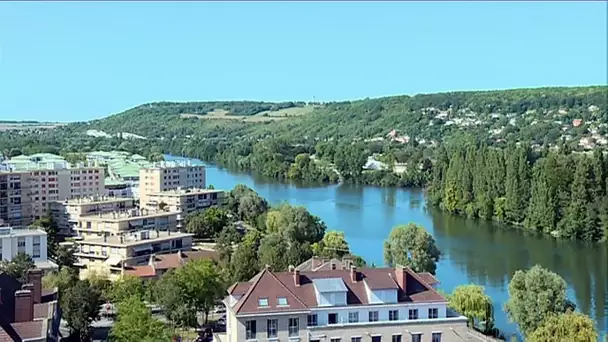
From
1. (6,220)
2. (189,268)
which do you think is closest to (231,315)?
(189,268)

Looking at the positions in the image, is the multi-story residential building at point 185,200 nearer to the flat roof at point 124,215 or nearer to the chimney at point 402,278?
the flat roof at point 124,215

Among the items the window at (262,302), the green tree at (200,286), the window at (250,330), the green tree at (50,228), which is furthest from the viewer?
the green tree at (50,228)

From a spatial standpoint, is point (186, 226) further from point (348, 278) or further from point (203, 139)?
point (203, 139)

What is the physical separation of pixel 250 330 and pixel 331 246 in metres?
9.29

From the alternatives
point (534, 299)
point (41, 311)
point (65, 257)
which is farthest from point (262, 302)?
point (65, 257)

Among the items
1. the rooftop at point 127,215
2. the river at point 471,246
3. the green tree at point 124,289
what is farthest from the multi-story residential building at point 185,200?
the green tree at point 124,289

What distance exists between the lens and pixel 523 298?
1261 centimetres

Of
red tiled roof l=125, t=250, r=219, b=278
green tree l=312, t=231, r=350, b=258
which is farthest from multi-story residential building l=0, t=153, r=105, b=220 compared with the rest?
green tree l=312, t=231, r=350, b=258

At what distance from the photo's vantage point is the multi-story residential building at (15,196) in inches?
990

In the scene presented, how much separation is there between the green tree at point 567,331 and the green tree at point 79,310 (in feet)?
19.7

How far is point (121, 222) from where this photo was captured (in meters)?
21.1

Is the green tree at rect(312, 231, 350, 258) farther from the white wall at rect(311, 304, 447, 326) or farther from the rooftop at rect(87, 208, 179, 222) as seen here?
the white wall at rect(311, 304, 447, 326)

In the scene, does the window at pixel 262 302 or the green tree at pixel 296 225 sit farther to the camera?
the green tree at pixel 296 225

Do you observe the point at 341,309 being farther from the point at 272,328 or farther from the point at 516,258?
the point at 516,258
